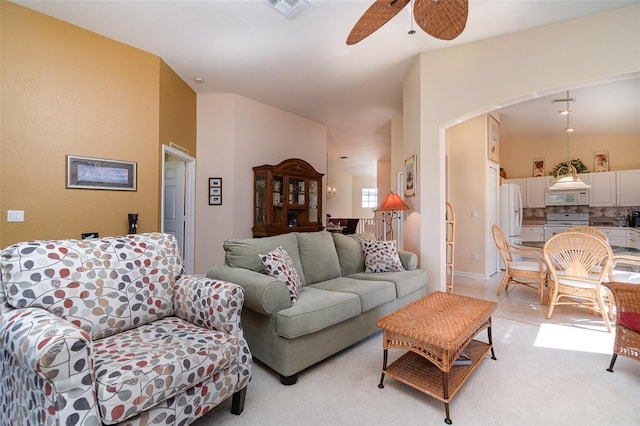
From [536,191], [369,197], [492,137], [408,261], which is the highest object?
[492,137]

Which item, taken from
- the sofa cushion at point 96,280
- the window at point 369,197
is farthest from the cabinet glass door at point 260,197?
the window at point 369,197

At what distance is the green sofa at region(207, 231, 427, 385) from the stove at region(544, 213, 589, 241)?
16.2 ft

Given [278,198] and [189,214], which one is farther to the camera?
[278,198]

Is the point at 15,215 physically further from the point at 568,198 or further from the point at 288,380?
the point at 568,198

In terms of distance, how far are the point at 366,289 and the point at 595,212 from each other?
262 inches

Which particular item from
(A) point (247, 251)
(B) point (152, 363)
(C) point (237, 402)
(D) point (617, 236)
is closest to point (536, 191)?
(D) point (617, 236)

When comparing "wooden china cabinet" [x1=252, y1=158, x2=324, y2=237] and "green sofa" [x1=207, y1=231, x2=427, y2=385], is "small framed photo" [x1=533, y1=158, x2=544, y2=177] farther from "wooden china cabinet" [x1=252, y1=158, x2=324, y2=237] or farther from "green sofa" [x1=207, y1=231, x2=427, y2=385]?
"green sofa" [x1=207, y1=231, x2=427, y2=385]

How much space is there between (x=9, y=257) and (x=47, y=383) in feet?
2.29

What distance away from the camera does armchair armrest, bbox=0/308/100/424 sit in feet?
3.28

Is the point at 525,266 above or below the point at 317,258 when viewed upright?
below

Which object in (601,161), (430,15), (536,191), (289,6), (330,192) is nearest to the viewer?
(430,15)

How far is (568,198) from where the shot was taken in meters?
6.22

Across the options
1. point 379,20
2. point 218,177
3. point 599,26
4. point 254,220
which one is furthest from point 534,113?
point 218,177

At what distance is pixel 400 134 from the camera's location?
5938mm
